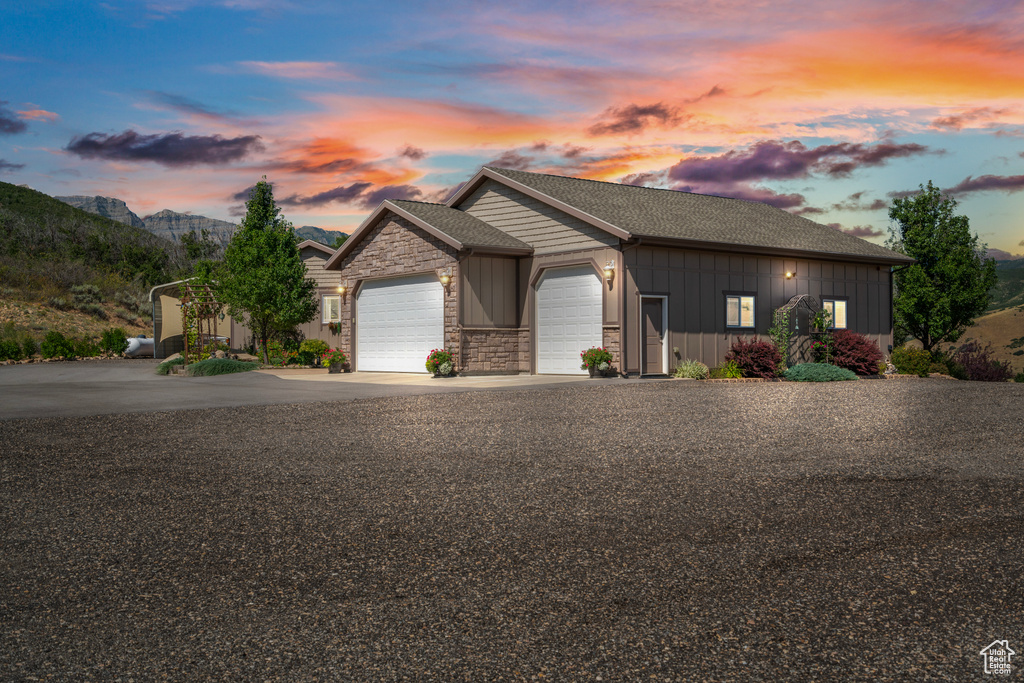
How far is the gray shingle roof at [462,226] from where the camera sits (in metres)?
19.7

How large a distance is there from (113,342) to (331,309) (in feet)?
34.7

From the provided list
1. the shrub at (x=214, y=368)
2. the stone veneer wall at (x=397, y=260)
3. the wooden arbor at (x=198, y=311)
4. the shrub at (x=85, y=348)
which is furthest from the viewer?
the shrub at (x=85, y=348)

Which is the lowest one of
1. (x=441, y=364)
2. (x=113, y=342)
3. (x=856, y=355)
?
(x=441, y=364)

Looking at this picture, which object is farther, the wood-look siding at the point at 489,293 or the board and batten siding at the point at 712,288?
the wood-look siding at the point at 489,293

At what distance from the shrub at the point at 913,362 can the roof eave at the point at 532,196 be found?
888cm

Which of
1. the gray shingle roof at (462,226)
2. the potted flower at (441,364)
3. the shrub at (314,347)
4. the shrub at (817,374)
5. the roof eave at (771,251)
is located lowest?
the shrub at (817,374)

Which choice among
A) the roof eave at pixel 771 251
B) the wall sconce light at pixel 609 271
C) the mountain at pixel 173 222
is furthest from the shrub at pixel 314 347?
the mountain at pixel 173 222

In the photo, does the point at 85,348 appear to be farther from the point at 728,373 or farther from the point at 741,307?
the point at 728,373

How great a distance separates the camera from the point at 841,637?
3188 mm

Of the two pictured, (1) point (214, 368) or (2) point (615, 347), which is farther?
(1) point (214, 368)

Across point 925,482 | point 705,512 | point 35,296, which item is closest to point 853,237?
point 925,482

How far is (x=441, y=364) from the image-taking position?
Result: 19.3m

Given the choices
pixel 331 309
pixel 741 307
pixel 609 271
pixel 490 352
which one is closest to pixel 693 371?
pixel 609 271

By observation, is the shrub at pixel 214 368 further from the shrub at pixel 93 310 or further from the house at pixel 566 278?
the shrub at pixel 93 310
